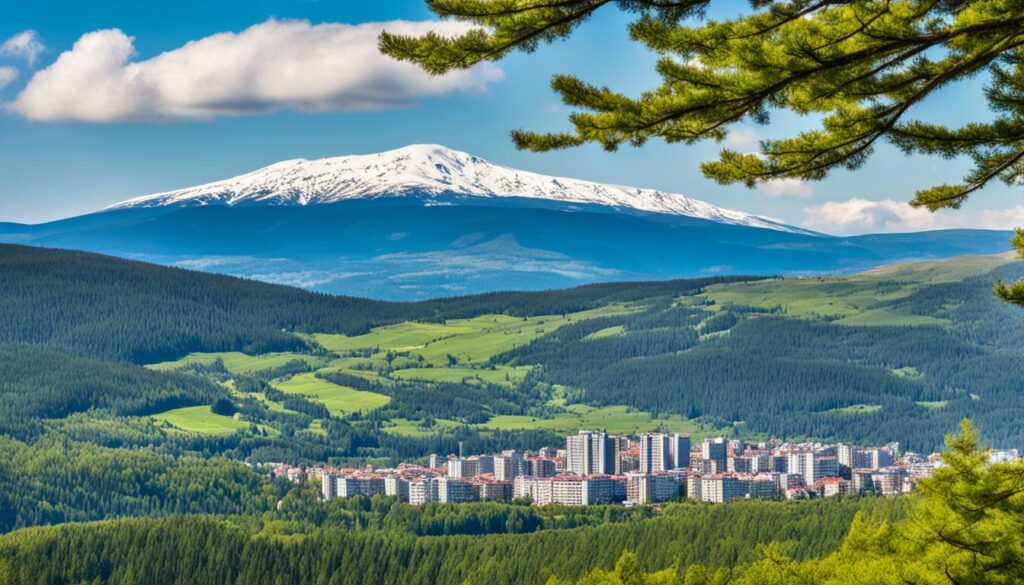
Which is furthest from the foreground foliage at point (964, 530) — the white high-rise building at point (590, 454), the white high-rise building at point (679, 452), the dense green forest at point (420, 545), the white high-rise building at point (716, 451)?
the white high-rise building at point (716, 451)

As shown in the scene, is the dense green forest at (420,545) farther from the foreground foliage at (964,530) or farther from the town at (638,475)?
the foreground foliage at (964,530)

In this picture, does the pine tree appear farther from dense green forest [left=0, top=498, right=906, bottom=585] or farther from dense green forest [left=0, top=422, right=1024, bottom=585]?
dense green forest [left=0, top=498, right=906, bottom=585]

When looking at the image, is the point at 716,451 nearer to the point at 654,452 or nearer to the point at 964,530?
the point at 654,452

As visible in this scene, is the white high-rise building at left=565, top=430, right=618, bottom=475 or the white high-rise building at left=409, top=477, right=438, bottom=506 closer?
the white high-rise building at left=409, top=477, right=438, bottom=506

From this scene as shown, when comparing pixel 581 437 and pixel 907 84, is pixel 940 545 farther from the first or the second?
pixel 581 437

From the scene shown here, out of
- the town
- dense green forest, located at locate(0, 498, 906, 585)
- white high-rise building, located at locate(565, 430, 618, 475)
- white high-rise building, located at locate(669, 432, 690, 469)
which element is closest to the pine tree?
dense green forest, located at locate(0, 498, 906, 585)
